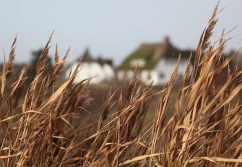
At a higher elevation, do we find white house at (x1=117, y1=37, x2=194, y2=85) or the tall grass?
the tall grass

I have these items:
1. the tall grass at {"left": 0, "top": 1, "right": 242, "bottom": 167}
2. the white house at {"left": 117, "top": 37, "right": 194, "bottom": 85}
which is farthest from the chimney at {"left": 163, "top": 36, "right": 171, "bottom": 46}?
the tall grass at {"left": 0, "top": 1, "right": 242, "bottom": 167}

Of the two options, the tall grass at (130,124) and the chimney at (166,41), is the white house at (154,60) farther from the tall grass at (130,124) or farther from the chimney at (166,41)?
the tall grass at (130,124)

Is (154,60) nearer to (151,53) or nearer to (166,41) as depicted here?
(151,53)

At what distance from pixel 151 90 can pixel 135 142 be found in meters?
0.35

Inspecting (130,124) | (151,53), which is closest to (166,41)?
(151,53)

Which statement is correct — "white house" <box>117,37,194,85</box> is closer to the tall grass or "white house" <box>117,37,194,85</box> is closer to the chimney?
the chimney

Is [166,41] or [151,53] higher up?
[166,41]

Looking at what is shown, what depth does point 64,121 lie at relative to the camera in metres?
2.96

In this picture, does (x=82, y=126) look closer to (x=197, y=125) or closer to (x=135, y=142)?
(x=135, y=142)

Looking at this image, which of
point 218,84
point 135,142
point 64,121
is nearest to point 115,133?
point 135,142

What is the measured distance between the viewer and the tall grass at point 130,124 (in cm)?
282

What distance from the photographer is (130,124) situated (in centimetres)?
300

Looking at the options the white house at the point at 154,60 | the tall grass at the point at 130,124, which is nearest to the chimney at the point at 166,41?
the white house at the point at 154,60

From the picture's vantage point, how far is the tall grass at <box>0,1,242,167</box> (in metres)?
2.82
